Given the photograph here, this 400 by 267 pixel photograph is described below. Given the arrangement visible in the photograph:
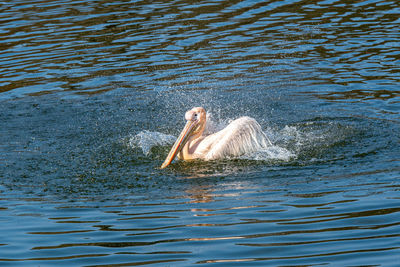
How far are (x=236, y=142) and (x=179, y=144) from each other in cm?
68

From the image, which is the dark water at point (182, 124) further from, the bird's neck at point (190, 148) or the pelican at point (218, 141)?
the bird's neck at point (190, 148)

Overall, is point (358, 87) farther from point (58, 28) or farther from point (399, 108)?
point (58, 28)

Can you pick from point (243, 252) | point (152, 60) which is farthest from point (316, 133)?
point (152, 60)

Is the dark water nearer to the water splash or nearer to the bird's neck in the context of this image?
the water splash

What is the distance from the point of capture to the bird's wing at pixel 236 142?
319 inches

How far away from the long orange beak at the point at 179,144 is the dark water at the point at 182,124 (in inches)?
5.2

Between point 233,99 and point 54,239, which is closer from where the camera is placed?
point 54,239

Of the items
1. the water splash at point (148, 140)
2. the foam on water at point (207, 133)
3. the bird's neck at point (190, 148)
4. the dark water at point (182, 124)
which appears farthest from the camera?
the water splash at point (148, 140)

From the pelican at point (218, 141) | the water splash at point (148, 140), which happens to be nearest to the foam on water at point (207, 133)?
the water splash at point (148, 140)

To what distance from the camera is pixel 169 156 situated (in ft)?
26.7

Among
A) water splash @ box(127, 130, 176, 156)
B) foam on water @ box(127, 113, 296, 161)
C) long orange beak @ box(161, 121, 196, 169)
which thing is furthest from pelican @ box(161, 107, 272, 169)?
water splash @ box(127, 130, 176, 156)

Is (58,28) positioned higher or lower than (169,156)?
higher

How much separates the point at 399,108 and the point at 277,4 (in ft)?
21.1

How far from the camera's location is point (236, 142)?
26.6 feet
